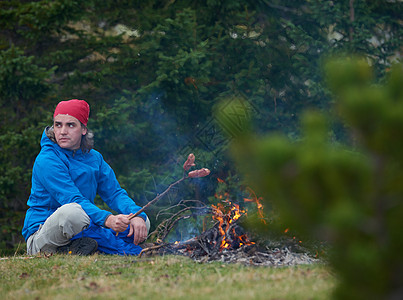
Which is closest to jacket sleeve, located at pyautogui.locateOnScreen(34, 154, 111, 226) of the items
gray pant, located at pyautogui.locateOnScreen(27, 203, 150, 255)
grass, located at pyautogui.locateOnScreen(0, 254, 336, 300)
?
gray pant, located at pyautogui.locateOnScreen(27, 203, 150, 255)

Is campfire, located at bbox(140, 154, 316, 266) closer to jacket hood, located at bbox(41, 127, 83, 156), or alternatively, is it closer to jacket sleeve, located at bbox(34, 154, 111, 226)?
jacket sleeve, located at bbox(34, 154, 111, 226)

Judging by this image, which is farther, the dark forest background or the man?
the dark forest background

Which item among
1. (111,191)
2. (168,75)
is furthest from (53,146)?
(168,75)

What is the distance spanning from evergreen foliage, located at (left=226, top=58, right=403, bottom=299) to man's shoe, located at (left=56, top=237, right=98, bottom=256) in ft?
12.3

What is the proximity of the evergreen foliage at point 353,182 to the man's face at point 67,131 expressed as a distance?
398 cm

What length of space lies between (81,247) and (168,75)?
4421mm

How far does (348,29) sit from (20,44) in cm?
711

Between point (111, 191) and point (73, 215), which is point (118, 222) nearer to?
point (73, 215)

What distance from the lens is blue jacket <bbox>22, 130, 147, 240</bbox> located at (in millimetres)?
5492

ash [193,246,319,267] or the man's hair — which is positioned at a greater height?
the man's hair

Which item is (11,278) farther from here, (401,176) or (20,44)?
(20,44)

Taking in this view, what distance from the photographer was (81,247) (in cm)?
562

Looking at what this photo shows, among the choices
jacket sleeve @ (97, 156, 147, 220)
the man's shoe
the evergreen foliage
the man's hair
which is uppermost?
the evergreen foliage

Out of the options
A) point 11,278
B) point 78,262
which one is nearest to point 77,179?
point 78,262
